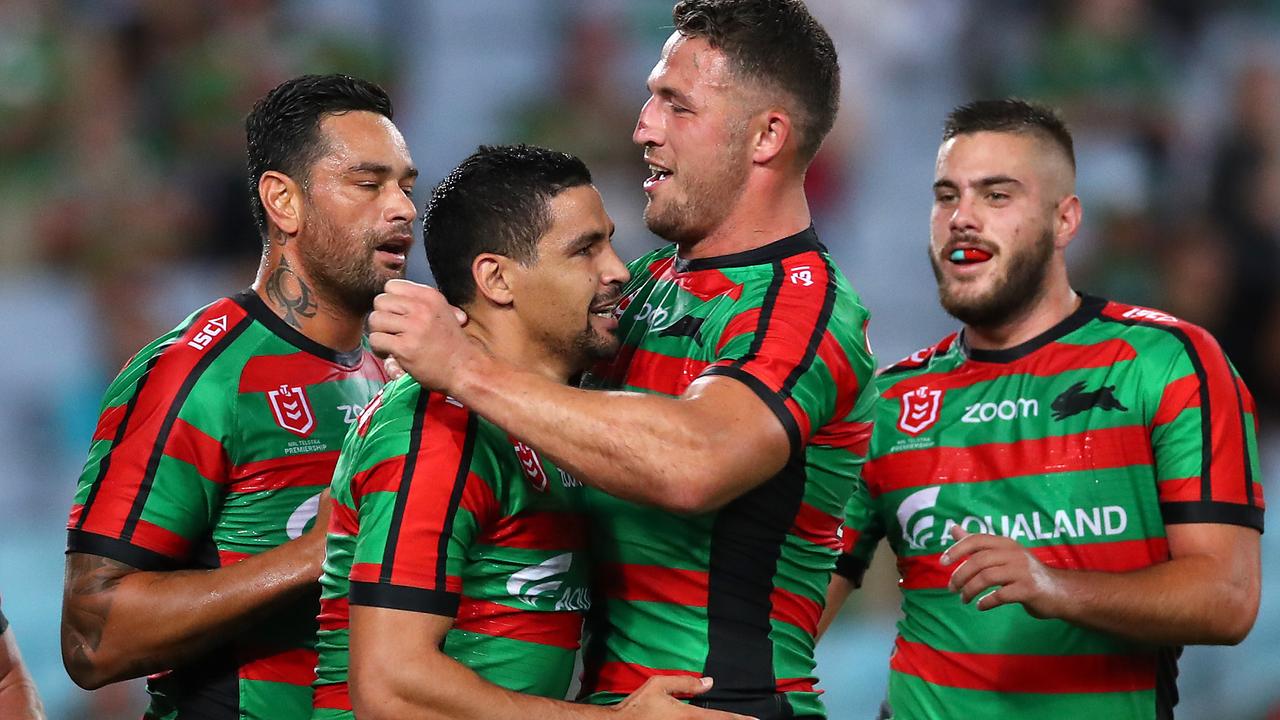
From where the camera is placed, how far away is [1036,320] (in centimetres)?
446

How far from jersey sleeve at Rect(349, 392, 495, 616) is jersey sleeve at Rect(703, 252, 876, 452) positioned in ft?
1.96

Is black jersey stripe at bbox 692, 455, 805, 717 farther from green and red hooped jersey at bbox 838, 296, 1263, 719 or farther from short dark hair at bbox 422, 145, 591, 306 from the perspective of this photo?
green and red hooped jersey at bbox 838, 296, 1263, 719

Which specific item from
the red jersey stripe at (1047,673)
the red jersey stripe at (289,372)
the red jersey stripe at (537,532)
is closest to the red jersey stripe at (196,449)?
the red jersey stripe at (289,372)

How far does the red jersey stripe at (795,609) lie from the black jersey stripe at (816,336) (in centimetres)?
51

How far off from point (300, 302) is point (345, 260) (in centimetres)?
17

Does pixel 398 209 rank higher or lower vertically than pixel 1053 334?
lower

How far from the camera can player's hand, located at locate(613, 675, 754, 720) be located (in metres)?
3.14

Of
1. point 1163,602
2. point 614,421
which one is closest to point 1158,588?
point 1163,602

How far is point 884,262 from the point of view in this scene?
9.57 metres

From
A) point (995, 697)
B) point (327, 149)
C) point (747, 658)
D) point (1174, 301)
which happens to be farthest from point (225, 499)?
point (1174, 301)

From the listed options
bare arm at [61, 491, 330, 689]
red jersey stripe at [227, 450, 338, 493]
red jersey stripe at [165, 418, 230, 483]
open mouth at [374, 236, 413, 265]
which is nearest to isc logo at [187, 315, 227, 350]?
red jersey stripe at [165, 418, 230, 483]

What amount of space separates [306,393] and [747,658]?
140cm

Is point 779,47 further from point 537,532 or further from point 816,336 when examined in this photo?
point 537,532

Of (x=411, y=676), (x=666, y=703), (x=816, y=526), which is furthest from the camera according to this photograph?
(x=816, y=526)
